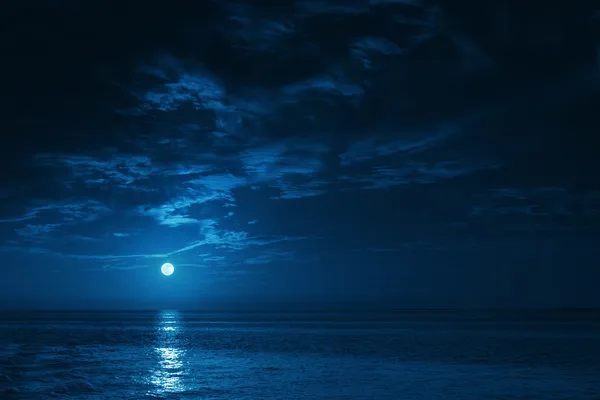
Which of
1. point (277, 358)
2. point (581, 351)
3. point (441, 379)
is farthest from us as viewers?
point (581, 351)

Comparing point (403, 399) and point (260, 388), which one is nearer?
point (403, 399)

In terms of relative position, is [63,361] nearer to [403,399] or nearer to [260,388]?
[260,388]

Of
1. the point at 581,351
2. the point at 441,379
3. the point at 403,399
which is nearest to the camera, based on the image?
the point at 403,399

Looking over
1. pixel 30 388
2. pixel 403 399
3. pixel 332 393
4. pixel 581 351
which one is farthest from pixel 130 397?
pixel 581 351

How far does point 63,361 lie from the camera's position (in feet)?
95.5

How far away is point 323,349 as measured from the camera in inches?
1471

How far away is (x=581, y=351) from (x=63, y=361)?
33987mm

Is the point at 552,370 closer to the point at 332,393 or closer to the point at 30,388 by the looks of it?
the point at 332,393

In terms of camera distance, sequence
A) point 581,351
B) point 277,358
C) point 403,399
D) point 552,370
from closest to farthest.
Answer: point 403,399 < point 552,370 < point 277,358 < point 581,351

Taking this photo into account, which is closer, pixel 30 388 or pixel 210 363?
pixel 30 388

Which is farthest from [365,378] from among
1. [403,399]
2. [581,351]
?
[581,351]

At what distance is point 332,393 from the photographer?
61.9ft

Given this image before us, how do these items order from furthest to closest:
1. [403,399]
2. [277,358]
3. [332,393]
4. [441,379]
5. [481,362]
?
[277,358] < [481,362] < [441,379] < [332,393] < [403,399]

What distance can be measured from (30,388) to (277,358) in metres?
15.0
